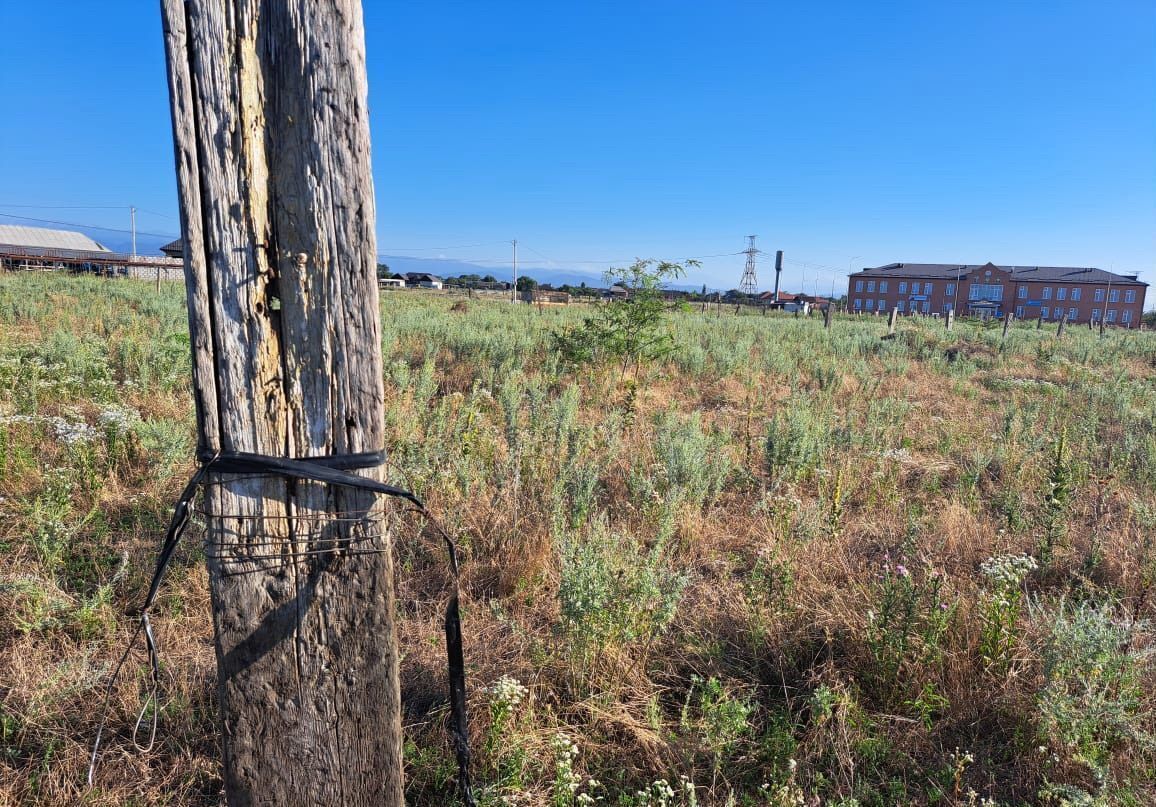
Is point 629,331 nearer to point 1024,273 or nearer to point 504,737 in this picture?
point 504,737

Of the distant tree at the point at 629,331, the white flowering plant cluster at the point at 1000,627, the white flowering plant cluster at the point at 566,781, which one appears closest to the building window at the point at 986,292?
the distant tree at the point at 629,331

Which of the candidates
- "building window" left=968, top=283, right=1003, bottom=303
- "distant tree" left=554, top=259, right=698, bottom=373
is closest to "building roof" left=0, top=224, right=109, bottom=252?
"distant tree" left=554, top=259, right=698, bottom=373

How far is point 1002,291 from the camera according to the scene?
79.8 m

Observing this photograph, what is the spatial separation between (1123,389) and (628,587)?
33.0ft

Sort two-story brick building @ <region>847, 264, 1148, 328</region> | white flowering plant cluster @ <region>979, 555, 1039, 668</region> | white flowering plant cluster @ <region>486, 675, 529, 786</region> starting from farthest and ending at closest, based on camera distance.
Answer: two-story brick building @ <region>847, 264, 1148, 328</region> → white flowering plant cluster @ <region>979, 555, 1039, 668</region> → white flowering plant cluster @ <region>486, 675, 529, 786</region>

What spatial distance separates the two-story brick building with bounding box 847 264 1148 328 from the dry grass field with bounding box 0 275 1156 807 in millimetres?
80885

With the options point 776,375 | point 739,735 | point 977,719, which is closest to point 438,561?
point 739,735

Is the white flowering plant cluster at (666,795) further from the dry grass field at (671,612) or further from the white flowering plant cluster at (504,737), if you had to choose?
the white flowering plant cluster at (504,737)

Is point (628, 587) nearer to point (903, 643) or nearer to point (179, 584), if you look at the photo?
point (903, 643)

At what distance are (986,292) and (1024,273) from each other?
4.92 metres

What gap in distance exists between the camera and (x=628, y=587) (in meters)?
2.75

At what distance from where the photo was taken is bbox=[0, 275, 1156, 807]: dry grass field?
7.02ft

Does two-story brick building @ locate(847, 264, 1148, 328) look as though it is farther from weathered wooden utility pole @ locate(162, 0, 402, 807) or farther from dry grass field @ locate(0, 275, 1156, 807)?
weathered wooden utility pole @ locate(162, 0, 402, 807)

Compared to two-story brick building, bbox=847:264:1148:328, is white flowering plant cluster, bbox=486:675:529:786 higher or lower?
lower
